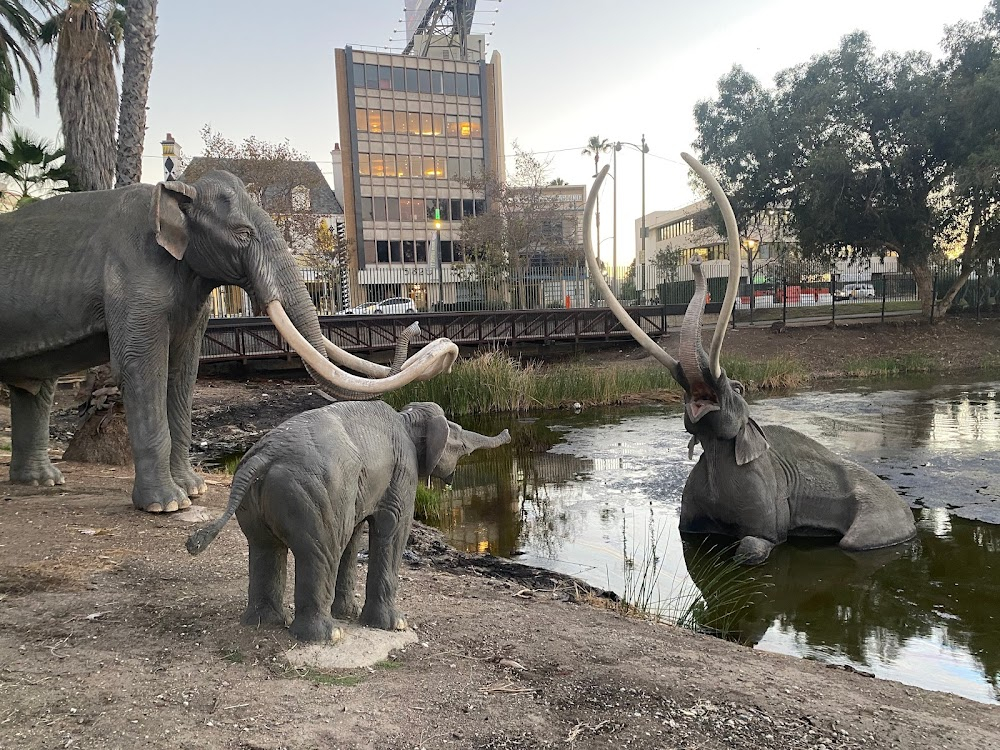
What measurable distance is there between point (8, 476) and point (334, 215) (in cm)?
4109

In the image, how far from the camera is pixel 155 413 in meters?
4.61

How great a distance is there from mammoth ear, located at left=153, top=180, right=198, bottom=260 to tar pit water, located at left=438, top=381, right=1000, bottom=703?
A: 9.80ft

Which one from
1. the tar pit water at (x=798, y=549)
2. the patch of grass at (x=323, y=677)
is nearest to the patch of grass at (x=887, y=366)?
the tar pit water at (x=798, y=549)

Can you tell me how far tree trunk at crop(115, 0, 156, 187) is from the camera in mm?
6949

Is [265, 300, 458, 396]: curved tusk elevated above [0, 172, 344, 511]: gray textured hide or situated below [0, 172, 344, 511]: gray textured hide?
below

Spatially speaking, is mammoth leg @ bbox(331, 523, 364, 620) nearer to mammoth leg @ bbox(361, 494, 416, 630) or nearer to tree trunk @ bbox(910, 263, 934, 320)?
mammoth leg @ bbox(361, 494, 416, 630)

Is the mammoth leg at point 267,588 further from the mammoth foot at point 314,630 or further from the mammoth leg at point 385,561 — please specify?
the mammoth leg at point 385,561

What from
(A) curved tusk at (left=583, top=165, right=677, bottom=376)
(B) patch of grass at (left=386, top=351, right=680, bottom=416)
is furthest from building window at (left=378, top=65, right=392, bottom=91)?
(A) curved tusk at (left=583, top=165, right=677, bottom=376)

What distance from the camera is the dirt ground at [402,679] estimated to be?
2312mm

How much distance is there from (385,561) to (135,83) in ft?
19.5

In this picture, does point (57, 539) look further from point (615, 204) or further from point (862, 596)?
point (615, 204)

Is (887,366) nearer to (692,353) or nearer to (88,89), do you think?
(692,353)

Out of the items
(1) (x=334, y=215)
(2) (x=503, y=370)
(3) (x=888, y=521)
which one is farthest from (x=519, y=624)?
(1) (x=334, y=215)

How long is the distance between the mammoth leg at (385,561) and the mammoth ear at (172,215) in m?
2.16
